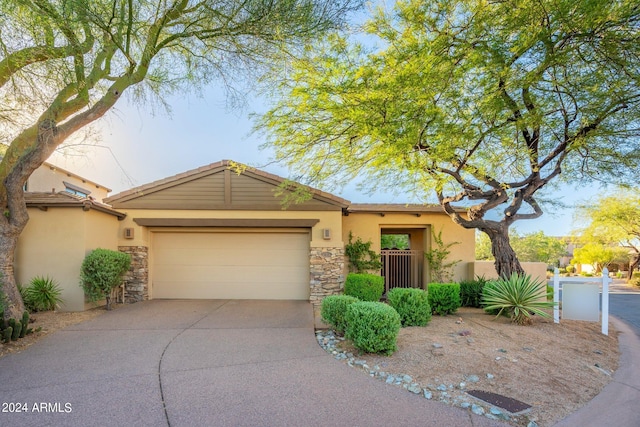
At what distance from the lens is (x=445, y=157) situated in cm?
788

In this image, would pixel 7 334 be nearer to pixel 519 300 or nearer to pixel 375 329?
pixel 375 329

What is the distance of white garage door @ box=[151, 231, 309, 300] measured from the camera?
11.0m

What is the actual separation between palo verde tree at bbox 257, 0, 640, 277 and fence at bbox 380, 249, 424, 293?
380 cm

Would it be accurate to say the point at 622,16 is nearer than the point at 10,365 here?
No

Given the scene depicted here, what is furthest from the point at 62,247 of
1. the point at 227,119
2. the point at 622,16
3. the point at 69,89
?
the point at 622,16

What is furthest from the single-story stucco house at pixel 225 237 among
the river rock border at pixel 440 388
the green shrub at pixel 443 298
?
the river rock border at pixel 440 388

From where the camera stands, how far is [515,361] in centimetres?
529

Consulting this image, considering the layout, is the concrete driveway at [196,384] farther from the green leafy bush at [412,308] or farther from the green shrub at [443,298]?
the green shrub at [443,298]

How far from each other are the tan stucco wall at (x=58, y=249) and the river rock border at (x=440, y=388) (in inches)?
287

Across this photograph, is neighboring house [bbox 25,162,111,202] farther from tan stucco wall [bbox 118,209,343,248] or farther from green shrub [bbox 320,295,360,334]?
green shrub [bbox 320,295,360,334]

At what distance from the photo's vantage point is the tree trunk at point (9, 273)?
6.72 m

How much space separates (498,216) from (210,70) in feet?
28.8

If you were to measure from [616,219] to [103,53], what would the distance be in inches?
1118

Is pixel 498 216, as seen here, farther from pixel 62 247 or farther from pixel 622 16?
pixel 62 247
